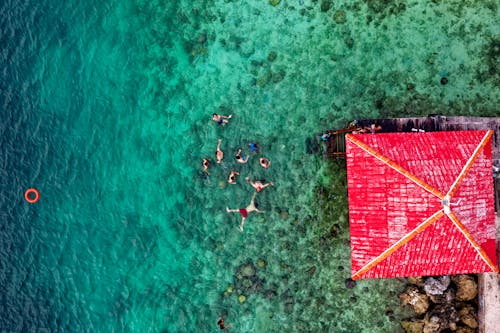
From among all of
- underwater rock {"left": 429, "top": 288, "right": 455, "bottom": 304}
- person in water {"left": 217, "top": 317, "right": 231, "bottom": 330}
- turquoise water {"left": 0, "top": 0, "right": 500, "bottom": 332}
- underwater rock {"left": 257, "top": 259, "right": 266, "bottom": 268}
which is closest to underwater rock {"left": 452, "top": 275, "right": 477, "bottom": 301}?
underwater rock {"left": 429, "top": 288, "right": 455, "bottom": 304}

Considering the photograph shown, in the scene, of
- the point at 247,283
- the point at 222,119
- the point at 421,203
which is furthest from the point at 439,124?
the point at 247,283

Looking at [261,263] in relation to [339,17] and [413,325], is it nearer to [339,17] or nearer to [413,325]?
[413,325]

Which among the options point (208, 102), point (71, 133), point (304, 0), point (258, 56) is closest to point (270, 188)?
point (208, 102)

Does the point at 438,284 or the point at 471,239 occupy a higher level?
the point at 471,239

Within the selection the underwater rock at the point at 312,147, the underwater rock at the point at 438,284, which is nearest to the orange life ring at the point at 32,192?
the underwater rock at the point at 312,147

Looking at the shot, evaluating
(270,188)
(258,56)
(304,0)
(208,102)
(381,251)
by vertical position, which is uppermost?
(304,0)

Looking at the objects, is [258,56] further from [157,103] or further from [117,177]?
[117,177]
